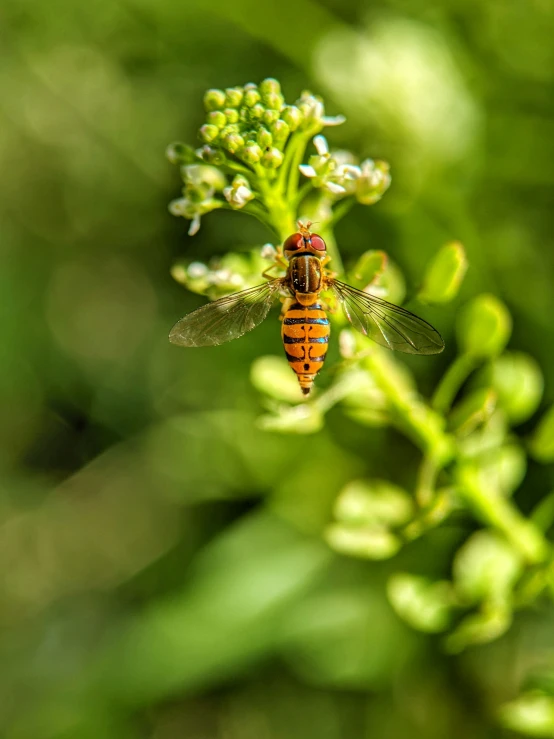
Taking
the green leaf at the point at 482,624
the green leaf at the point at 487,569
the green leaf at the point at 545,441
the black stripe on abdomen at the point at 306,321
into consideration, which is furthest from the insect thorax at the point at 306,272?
the green leaf at the point at 482,624

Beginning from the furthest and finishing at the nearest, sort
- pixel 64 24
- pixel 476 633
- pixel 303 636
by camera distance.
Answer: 1. pixel 64 24
2. pixel 303 636
3. pixel 476 633

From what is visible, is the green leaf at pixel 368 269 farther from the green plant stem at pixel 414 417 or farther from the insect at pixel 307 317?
the green plant stem at pixel 414 417

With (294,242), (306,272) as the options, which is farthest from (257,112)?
(306,272)

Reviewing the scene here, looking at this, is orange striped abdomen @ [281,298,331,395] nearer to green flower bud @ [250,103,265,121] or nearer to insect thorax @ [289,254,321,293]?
insect thorax @ [289,254,321,293]

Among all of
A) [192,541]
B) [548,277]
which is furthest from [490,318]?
[192,541]

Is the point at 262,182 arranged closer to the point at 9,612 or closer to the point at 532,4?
the point at 532,4

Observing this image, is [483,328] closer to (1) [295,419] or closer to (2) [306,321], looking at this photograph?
(2) [306,321]
